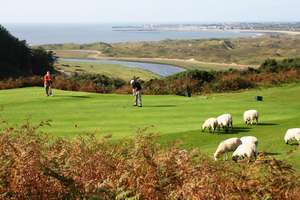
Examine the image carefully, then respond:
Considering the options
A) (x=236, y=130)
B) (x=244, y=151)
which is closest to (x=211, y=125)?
(x=236, y=130)

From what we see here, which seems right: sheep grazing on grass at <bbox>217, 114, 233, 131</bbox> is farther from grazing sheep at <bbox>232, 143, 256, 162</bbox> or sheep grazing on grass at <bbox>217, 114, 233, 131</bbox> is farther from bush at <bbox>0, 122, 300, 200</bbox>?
bush at <bbox>0, 122, 300, 200</bbox>

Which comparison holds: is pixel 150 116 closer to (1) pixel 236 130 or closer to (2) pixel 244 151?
(1) pixel 236 130

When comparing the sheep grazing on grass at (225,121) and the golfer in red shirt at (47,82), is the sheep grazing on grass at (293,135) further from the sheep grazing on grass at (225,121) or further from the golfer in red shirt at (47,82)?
the golfer in red shirt at (47,82)

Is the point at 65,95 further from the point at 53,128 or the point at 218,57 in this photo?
the point at 218,57

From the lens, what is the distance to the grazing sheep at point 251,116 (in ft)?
87.0

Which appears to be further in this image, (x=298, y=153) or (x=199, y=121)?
(x=199, y=121)

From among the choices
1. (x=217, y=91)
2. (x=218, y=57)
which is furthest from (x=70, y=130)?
(x=218, y=57)

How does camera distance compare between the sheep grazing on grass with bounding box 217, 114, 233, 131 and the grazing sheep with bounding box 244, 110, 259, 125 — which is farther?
the grazing sheep with bounding box 244, 110, 259, 125

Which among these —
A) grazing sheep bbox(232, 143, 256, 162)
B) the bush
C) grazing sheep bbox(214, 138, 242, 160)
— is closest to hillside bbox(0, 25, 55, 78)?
grazing sheep bbox(214, 138, 242, 160)

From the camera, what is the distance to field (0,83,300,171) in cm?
2325

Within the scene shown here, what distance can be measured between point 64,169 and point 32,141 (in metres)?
1.54

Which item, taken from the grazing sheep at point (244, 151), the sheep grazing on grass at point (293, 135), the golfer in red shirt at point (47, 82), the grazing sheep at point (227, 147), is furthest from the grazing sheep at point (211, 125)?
the golfer in red shirt at point (47, 82)

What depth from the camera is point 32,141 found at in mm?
12688

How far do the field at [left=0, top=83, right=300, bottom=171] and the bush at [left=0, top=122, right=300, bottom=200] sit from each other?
6.59 metres
